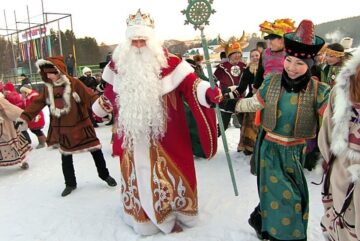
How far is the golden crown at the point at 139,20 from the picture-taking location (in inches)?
132

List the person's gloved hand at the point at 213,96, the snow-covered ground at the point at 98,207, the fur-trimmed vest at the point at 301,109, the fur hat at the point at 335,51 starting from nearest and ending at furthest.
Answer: the fur-trimmed vest at the point at 301,109 < the person's gloved hand at the point at 213,96 < the snow-covered ground at the point at 98,207 < the fur hat at the point at 335,51

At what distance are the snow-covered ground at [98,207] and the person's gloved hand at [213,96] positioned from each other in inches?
48.8

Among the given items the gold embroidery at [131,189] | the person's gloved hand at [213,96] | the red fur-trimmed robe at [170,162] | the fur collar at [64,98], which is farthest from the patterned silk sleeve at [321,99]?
the fur collar at [64,98]

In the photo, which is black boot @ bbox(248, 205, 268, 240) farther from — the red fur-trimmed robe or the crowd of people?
the red fur-trimmed robe

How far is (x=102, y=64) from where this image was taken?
790 cm

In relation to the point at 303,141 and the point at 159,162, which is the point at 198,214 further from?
the point at 303,141

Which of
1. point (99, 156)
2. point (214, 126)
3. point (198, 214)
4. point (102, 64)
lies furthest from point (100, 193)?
point (102, 64)

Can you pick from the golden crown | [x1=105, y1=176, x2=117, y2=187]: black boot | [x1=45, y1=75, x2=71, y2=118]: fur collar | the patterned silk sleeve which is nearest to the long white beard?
the golden crown

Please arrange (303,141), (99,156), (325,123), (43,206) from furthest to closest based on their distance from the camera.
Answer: (99,156) → (43,206) → (303,141) → (325,123)

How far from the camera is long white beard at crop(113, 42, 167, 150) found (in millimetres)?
3242

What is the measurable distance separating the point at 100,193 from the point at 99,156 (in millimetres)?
481

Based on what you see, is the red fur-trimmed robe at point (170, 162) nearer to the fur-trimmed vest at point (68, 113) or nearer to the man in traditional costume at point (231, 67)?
the fur-trimmed vest at point (68, 113)

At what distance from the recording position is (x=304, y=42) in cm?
252

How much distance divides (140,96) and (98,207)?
1.76m
